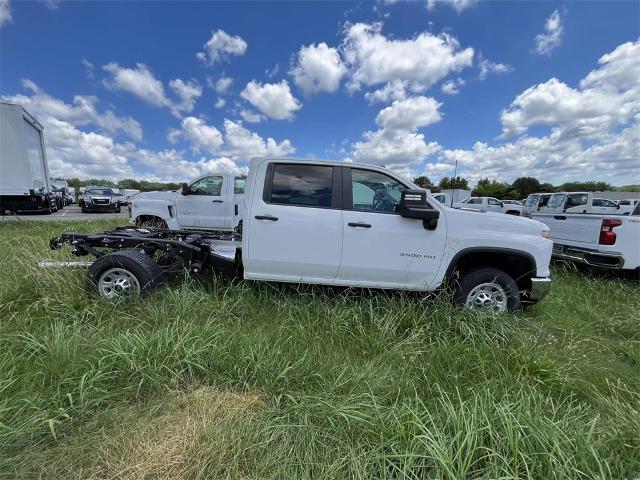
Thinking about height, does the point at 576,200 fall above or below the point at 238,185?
below

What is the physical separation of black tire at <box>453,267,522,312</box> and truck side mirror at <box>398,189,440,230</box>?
2.50 feet

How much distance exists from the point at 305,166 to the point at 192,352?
2.32 m

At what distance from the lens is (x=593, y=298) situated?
185 inches

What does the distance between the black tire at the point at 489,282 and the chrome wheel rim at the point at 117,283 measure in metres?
3.68

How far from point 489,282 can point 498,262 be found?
1.27 ft

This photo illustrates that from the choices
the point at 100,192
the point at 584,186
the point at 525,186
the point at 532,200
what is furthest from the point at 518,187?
the point at 100,192

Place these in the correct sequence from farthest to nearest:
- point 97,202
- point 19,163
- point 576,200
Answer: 1. point 97,202
2. point 576,200
3. point 19,163

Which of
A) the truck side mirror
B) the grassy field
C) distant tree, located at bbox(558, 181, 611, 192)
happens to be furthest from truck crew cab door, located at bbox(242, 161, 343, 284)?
distant tree, located at bbox(558, 181, 611, 192)

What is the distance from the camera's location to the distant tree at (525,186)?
64312 millimetres

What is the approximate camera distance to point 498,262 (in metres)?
3.87

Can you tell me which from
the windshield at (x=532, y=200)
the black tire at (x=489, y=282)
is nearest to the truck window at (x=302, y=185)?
the black tire at (x=489, y=282)

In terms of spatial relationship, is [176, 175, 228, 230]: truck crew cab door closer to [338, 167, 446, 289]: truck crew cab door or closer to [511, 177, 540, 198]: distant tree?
[338, 167, 446, 289]: truck crew cab door

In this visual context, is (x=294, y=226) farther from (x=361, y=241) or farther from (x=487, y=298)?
(x=487, y=298)

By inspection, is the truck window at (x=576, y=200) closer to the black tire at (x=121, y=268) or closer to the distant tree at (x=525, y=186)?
the black tire at (x=121, y=268)
